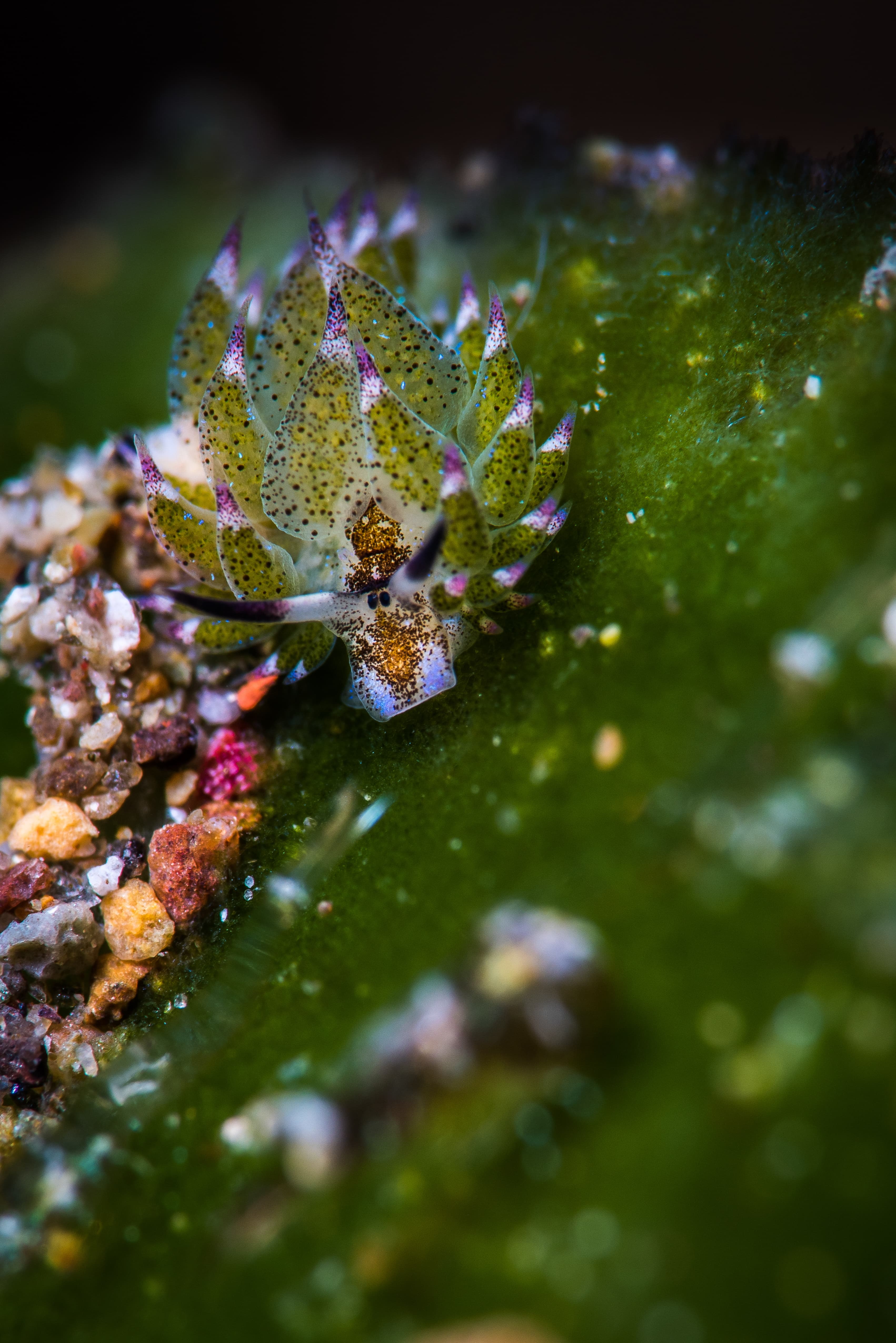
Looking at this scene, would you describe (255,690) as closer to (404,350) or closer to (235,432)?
(235,432)

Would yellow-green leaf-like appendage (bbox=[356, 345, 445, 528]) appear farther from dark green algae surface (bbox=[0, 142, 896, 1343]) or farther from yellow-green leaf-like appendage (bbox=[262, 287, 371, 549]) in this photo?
dark green algae surface (bbox=[0, 142, 896, 1343])

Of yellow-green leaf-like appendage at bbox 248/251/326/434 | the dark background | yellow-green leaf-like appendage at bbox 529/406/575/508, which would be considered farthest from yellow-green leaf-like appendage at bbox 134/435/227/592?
the dark background

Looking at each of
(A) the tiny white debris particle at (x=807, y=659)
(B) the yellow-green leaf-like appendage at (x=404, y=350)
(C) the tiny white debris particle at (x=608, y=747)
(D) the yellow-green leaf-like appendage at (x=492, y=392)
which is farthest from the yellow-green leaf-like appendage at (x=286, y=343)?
(A) the tiny white debris particle at (x=807, y=659)

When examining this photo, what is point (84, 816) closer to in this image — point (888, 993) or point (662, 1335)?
point (662, 1335)

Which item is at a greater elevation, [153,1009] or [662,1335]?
[662,1335]

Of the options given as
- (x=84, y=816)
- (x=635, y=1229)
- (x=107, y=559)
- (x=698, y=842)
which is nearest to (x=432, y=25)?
(x=107, y=559)

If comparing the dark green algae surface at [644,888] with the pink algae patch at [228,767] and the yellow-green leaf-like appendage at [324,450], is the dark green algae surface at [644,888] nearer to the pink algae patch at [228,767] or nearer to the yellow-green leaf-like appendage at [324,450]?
the pink algae patch at [228,767]
